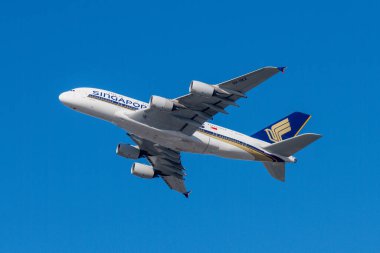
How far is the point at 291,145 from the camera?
212 feet

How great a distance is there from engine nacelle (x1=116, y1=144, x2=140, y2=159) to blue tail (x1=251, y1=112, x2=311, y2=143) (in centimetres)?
1302

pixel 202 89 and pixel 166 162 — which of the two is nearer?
pixel 202 89

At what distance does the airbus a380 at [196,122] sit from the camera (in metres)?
59.9

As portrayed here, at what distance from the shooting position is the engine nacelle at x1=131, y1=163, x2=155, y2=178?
2859 inches

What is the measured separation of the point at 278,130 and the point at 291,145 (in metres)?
5.87

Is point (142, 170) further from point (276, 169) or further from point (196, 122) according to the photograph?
point (276, 169)

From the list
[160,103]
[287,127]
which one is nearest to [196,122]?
[160,103]

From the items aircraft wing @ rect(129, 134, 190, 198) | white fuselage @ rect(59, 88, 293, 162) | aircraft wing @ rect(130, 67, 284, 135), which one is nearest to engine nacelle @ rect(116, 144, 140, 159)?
aircraft wing @ rect(129, 134, 190, 198)

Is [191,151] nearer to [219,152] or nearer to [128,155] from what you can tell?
[219,152]

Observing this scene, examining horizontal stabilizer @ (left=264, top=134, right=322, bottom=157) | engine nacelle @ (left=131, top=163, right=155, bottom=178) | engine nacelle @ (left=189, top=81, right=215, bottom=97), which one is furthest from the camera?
engine nacelle @ (left=131, top=163, right=155, bottom=178)

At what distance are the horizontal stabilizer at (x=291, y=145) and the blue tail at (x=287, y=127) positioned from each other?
3.52 metres

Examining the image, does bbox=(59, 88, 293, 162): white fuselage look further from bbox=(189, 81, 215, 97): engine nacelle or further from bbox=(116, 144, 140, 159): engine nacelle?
bbox=(189, 81, 215, 97): engine nacelle

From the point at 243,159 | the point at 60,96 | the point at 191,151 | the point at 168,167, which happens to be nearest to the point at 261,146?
the point at 243,159

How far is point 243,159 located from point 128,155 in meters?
12.1
